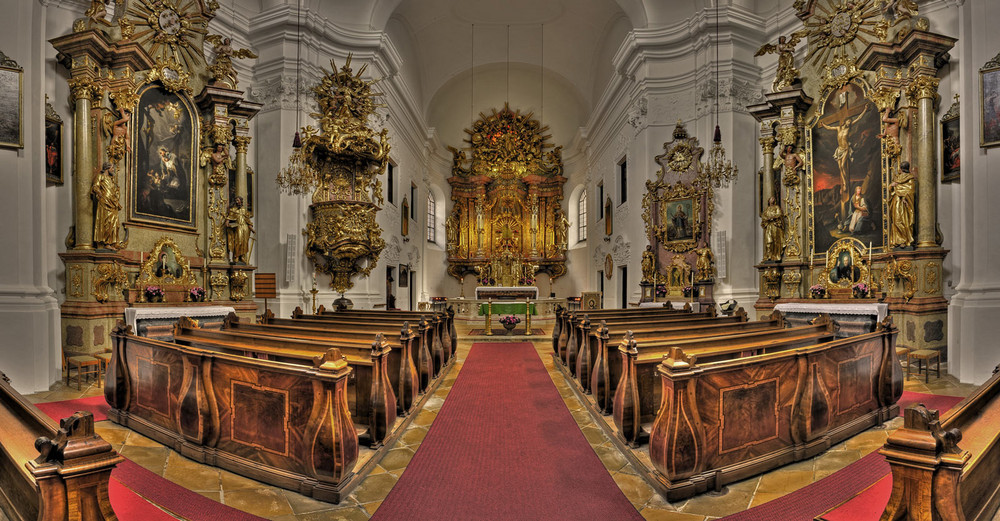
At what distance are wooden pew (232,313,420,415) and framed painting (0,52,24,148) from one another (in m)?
3.57

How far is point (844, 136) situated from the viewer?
8789mm

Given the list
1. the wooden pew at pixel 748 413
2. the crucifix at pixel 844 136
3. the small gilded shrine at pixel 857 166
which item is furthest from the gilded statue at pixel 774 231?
the wooden pew at pixel 748 413

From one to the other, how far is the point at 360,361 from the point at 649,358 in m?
2.47

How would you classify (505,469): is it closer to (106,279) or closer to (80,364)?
(80,364)

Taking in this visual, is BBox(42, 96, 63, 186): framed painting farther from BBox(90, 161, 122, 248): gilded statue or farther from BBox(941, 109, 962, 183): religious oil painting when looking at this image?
BBox(941, 109, 962, 183): religious oil painting

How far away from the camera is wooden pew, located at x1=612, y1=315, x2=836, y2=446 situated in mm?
3648

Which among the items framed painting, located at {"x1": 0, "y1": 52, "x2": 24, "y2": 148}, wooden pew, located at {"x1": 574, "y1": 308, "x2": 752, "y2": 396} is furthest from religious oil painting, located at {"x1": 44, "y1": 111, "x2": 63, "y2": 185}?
wooden pew, located at {"x1": 574, "y1": 308, "x2": 752, "y2": 396}

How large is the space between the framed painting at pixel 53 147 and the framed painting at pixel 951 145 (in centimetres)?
1402

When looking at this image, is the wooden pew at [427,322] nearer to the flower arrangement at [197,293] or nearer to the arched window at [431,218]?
the flower arrangement at [197,293]

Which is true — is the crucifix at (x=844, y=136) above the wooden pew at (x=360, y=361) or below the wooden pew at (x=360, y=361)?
above

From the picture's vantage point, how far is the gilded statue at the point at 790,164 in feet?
31.4

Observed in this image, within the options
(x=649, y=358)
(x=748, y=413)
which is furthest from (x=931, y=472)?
(x=649, y=358)

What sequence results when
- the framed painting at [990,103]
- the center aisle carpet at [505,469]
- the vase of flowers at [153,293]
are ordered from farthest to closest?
the vase of flowers at [153,293], the framed painting at [990,103], the center aisle carpet at [505,469]

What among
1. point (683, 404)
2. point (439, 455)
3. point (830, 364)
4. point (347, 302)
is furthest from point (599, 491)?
point (347, 302)
